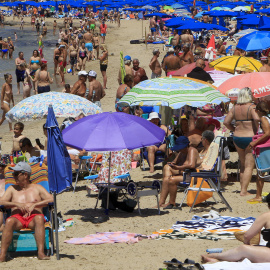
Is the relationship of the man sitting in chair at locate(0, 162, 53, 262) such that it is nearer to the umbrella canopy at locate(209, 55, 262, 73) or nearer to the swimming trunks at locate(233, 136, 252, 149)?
the swimming trunks at locate(233, 136, 252, 149)

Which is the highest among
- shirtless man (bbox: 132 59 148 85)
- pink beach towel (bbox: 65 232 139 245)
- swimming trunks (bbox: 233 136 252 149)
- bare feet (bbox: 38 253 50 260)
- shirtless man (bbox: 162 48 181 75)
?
shirtless man (bbox: 162 48 181 75)

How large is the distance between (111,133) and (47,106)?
234 centimetres

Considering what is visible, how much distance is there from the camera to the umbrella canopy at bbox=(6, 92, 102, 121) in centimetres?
976

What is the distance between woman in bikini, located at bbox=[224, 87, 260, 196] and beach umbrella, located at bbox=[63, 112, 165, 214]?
1212mm

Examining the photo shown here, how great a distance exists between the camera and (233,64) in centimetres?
1277

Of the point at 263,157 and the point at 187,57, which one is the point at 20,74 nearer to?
the point at 187,57

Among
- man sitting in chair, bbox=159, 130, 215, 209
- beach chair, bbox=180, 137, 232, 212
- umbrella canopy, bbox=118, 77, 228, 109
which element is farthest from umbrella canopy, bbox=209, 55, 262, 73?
man sitting in chair, bbox=159, 130, 215, 209

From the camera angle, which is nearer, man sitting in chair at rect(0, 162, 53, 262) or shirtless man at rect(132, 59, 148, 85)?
man sitting in chair at rect(0, 162, 53, 262)

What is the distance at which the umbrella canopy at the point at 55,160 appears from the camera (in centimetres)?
622

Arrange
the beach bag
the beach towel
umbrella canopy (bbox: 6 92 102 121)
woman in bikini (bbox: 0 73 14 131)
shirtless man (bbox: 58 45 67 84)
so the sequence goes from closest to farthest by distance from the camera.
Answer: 1. the beach towel
2. the beach bag
3. umbrella canopy (bbox: 6 92 102 121)
4. woman in bikini (bbox: 0 73 14 131)
5. shirtless man (bbox: 58 45 67 84)

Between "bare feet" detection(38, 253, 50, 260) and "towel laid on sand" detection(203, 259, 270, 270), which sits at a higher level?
"towel laid on sand" detection(203, 259, 270, 270)

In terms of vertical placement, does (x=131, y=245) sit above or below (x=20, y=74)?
below

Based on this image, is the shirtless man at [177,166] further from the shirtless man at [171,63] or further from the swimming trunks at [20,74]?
the swimming trunks at [20,74]

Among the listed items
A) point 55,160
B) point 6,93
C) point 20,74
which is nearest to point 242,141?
point 55,160
